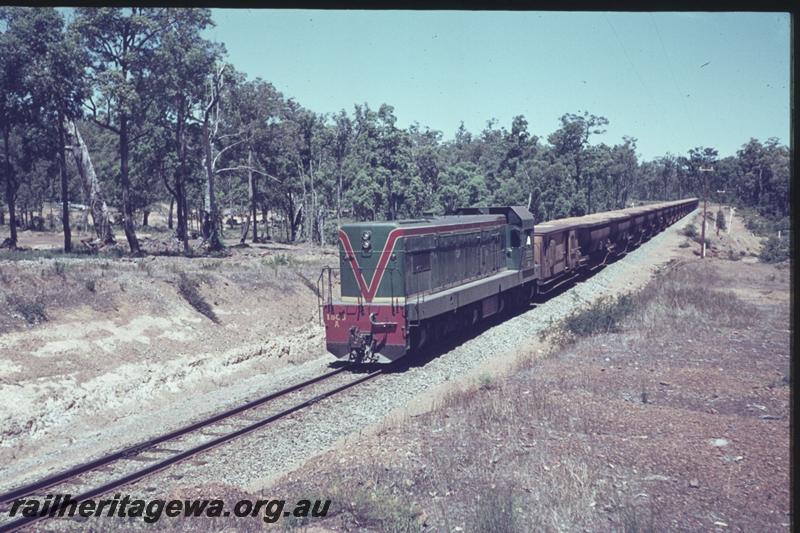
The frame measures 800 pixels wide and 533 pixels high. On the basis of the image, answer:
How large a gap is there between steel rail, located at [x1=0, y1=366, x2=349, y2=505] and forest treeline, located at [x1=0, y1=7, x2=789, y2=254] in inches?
675

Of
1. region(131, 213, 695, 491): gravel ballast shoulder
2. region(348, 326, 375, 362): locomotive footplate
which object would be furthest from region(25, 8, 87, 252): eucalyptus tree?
region(348, 326, 375, 362): locomotive footplate

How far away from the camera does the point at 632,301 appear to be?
739 inches

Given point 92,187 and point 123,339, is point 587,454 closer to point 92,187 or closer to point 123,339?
point 123,339

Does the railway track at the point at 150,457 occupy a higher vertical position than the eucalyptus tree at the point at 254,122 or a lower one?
lower

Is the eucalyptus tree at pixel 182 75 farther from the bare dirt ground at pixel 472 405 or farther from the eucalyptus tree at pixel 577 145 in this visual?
the eucalyptus tree at pixel 577 145

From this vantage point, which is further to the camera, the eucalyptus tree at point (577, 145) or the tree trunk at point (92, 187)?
the eucalyptus tree at point (577, 145)

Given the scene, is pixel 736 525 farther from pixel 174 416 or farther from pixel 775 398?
pixel 174 416

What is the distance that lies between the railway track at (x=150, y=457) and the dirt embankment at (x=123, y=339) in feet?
3.19

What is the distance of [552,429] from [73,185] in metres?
64.0

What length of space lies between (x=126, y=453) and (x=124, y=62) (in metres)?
21.6

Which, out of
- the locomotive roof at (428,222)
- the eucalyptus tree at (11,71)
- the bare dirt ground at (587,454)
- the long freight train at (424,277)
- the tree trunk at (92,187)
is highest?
the eucalyptus tree at (11,71)

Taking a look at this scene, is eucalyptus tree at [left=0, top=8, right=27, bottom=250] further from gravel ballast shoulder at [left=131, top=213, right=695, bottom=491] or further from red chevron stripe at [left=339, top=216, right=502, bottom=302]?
gravel ballast shoulder at [left=131, top=213, right=695, bottom=491]

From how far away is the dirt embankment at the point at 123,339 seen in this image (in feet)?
38.0

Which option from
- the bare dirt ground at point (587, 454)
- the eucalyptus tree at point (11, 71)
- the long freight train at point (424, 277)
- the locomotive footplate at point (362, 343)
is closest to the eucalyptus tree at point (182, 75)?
the eucalyptus tree at point (11, 71)
